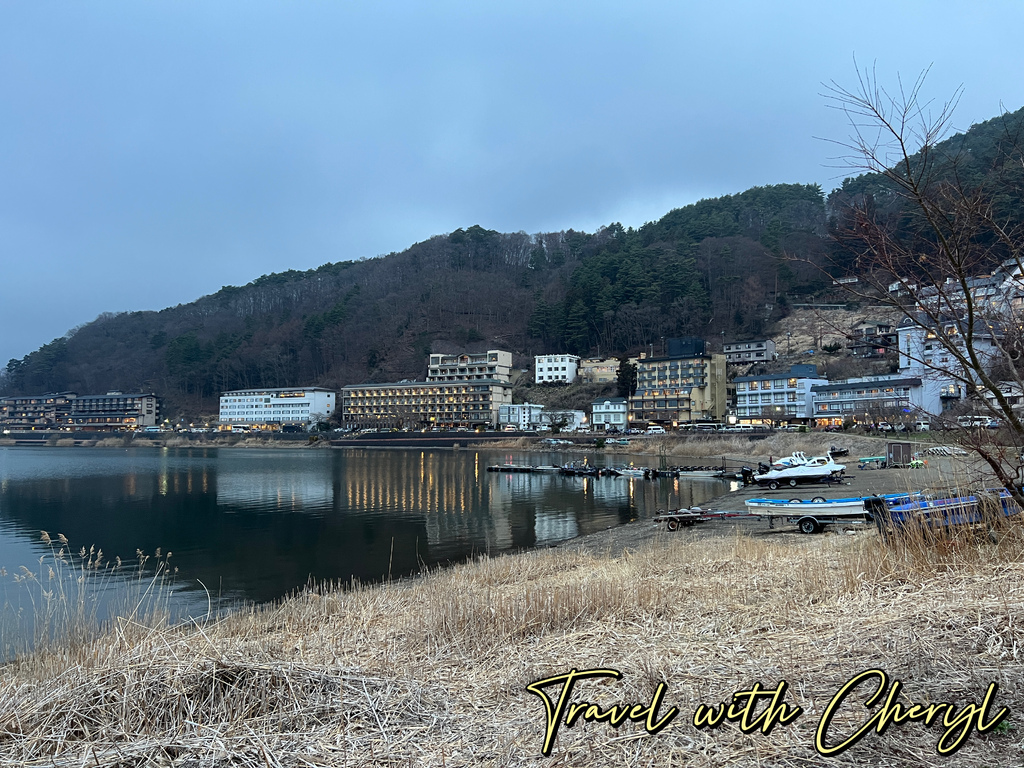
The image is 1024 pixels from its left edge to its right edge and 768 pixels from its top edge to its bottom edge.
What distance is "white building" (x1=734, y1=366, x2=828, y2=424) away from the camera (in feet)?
226

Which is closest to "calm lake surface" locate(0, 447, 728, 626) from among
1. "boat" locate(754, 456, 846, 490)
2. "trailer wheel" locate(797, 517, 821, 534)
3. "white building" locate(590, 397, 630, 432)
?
"boat" locate(754, 456, 846, 490)

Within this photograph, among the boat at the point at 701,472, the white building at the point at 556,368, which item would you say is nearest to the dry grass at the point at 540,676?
the boat at the point at 701,472

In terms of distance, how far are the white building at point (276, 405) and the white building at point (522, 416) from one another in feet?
117

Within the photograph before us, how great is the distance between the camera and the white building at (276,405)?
11012cm

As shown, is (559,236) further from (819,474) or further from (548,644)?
(548,644)

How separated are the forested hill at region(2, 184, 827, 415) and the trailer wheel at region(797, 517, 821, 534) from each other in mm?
79777

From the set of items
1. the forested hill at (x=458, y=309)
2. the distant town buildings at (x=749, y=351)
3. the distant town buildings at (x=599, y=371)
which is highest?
the forested hill at (x=458, y=309)

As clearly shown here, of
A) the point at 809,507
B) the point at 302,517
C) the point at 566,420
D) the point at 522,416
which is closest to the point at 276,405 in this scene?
the point at 522,416

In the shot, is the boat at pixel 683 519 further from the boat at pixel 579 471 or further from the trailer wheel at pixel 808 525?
the boat at pixel 579 471

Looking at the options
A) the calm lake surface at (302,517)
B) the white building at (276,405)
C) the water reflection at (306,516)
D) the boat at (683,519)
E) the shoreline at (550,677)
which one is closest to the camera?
the shoreline at (550,677)

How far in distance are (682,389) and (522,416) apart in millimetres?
24852

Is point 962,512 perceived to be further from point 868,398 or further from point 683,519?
point 868,398

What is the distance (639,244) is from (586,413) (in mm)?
46774

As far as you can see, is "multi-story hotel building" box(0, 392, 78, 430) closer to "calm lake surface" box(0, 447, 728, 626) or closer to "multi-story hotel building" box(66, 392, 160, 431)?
"multi-story hotel building" box(66, 392, 160, 431)
